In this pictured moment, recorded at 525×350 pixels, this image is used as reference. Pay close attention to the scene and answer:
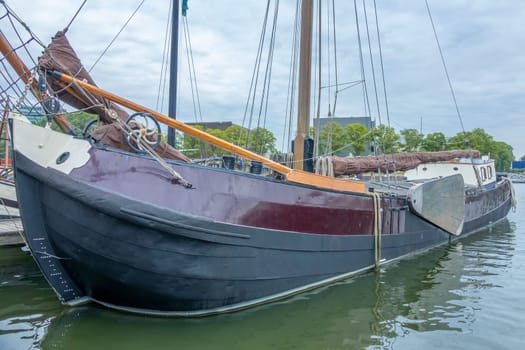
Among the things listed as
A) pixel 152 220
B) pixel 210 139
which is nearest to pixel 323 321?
pixel 152 220

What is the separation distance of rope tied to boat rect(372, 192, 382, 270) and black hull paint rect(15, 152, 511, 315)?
2.18 m

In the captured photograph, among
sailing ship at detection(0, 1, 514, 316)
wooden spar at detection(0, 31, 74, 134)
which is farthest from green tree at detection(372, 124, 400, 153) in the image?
wooden spar at detection(0, 31, 74, 134)

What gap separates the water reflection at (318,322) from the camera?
4324 mm

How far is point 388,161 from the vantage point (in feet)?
34.8

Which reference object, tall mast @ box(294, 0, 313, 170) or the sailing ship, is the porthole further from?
tall mast @ box(294, 0, 313, 170)

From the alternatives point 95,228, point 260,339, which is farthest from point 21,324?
point 260,339

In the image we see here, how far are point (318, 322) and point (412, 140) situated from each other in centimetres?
4506

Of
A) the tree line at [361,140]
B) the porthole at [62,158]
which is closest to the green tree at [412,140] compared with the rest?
the tree line at [361,140]

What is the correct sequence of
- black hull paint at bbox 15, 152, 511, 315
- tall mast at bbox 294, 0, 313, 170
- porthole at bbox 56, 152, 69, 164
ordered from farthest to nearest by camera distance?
tall mast at bbox 294, 0, 313, 170
porthole at bbox 56, 152, 69, 164
black hull paint at bbox 15, 152, 511, 315

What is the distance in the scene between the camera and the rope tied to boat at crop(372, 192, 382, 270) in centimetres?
703

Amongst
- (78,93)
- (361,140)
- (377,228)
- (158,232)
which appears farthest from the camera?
(361,140)

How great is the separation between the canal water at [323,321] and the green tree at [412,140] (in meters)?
38.2

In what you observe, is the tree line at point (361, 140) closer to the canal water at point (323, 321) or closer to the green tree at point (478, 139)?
the green tree at point (478, 139)

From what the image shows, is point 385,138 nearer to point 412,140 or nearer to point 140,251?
point 412,140
